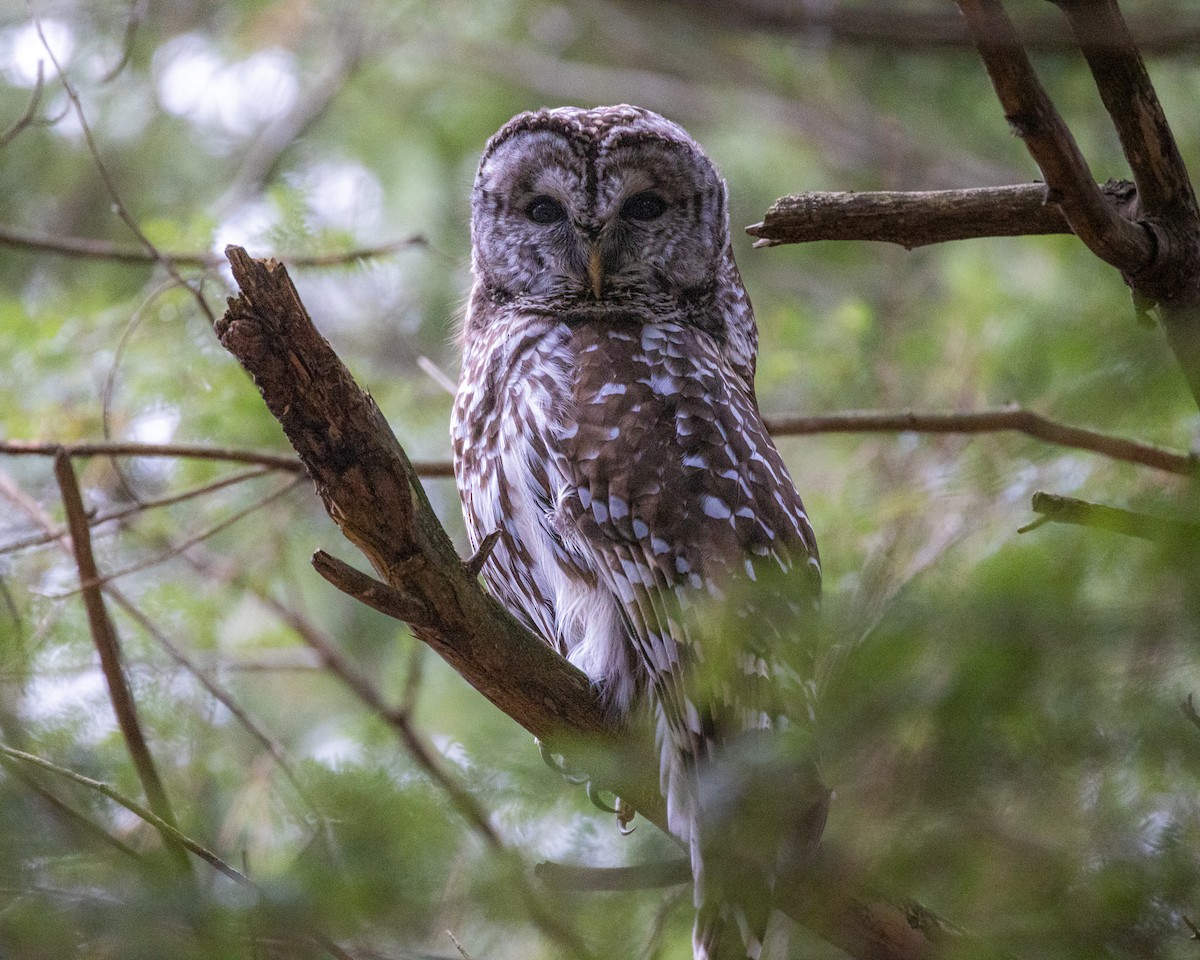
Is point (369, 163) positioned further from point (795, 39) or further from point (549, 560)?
point (795, 39)

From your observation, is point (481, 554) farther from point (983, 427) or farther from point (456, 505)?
point (456, 505)

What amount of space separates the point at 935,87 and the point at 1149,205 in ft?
15.5

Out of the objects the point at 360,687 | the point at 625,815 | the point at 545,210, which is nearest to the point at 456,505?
the point at 360,687

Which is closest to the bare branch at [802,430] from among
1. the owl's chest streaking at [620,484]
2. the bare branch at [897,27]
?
the owl's chest streaking at [620,484]

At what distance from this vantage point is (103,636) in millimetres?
3127

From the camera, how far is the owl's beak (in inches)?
136

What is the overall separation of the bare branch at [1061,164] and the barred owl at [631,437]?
86 centimetres

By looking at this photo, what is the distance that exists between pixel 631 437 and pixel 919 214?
3.03 ft

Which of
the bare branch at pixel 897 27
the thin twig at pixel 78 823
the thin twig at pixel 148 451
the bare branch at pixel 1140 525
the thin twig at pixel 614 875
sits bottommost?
the thin twig at pixel 78 823

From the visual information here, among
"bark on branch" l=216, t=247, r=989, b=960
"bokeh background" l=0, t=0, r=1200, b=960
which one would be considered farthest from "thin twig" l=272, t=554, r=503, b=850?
"bark on branch" l=216, t=247, r=989, b=960

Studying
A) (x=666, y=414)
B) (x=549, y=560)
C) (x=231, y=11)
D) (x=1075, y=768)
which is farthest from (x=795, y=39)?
(x=231, y=11)

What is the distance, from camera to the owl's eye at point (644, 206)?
12.0 feet

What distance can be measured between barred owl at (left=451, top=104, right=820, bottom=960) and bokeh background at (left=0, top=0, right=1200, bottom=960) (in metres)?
0.34

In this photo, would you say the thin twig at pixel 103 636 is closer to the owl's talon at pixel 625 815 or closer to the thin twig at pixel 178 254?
the thin twig at pixel 178 254
